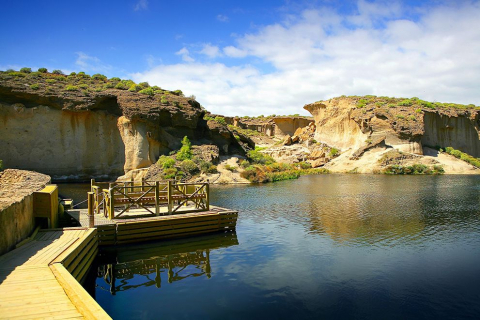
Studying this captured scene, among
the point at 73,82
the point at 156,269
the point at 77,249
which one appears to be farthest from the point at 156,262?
the point at 73,82

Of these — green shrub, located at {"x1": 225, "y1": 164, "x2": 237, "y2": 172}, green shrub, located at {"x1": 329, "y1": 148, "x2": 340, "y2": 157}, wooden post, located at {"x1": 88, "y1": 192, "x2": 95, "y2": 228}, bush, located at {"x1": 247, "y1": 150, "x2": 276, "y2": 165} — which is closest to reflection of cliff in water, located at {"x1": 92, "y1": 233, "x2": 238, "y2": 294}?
wooden post, located at {"x1": 88, "y1": 192, "x2": 95, "y2": 228}

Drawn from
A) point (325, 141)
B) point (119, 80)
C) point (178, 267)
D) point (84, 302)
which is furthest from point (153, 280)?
point (325, 141)

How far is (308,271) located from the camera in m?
10.2

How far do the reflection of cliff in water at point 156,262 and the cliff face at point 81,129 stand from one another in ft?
82.5

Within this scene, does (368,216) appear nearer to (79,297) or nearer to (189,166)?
(79,297)

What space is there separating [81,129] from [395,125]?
38.2 metres

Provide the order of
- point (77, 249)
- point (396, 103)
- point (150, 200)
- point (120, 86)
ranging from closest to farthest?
1. point (77, 249)
2. point (150, 200)
3. point (120, 86)
4. point (396, 103)

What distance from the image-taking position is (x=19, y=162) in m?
34.7

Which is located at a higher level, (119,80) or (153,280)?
Result: (119,80)

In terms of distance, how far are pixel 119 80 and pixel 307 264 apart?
138 feet

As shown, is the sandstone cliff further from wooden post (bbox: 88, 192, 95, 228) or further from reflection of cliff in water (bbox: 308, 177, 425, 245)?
wooden post (bbox: 88, 192, 95, 228)

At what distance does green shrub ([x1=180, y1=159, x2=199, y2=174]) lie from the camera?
35406 millimetres

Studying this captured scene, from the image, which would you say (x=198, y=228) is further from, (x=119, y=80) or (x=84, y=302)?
(x=119, y=80)

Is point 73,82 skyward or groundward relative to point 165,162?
skyward
